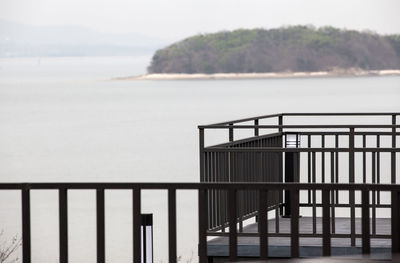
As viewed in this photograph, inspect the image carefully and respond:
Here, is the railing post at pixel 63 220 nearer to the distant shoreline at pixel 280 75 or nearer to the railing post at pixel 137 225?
the railing post at pixel 137 225

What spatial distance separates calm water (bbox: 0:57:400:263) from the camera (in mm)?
34719

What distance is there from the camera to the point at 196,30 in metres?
91.6

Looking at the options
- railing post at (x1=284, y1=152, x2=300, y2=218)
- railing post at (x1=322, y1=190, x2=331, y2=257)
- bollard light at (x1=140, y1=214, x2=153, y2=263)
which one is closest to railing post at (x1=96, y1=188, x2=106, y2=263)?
bollard light at (x1=140, y1=214, x2=153, y2=263)

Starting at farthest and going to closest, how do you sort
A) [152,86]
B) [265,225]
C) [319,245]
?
[152,86]
[319,245]
[265,225]

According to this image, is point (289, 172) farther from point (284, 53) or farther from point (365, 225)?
point (284, 53)

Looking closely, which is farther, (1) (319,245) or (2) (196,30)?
(2) (196,30)

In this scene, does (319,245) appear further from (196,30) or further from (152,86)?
(152,86)

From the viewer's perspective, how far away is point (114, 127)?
261 ft

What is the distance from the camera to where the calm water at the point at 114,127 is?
34719 millimetres

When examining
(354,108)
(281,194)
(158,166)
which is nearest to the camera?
(281,194)

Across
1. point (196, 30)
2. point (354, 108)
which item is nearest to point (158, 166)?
point (354, 108)

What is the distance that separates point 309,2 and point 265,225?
91.9 m

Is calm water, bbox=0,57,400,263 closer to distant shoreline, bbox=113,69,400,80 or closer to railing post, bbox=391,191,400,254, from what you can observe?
distant shoreline, bbox=113,69,400,80

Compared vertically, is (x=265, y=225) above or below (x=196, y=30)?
below
